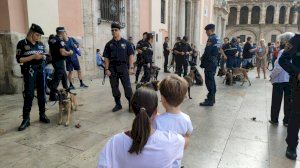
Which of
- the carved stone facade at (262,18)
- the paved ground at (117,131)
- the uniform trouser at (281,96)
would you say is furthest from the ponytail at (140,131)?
the carved stone facade at (262,18)

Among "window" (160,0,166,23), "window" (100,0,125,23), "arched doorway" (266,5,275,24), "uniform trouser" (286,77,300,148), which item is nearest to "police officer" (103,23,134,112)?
"uniform trouser" (286,77,300,148)

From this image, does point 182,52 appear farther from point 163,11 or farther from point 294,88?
point 163,11

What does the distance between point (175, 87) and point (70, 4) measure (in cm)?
809

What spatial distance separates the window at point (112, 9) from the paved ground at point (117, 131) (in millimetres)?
5631

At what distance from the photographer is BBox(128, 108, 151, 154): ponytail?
157 cm

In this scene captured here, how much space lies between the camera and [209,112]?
5.95m

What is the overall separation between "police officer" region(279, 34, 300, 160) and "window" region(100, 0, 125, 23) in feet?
28.8

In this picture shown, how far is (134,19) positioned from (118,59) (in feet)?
25.1

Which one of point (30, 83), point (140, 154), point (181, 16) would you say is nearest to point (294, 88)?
point (140, 154)

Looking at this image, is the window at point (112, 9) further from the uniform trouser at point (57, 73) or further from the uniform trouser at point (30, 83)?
the uniform trouser at point (30, 83)

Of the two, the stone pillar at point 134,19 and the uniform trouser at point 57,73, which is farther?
the stone pillar at point 134,19

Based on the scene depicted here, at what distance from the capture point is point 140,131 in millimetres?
1567

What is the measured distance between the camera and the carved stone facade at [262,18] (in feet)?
159

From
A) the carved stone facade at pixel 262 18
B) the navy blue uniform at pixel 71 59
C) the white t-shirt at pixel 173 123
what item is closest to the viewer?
the white t-shirt at pixel 173 123
